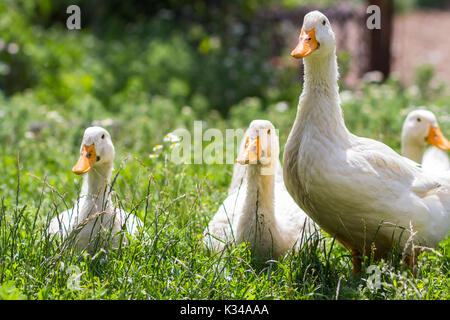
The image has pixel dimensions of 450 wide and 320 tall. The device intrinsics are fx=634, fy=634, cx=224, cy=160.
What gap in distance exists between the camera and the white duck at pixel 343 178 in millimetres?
3266

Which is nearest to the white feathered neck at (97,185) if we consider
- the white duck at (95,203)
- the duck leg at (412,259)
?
the white duck at (95,203)

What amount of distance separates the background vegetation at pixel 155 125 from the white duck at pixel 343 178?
0.17 meters

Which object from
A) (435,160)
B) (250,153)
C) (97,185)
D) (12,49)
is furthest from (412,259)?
(12,49)

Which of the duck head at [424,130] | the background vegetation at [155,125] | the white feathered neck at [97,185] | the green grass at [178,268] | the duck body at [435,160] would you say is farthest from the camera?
the duck body at [435,160]

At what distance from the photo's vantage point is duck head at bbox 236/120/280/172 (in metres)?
3.68

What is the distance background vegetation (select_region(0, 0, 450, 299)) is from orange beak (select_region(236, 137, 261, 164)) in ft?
1.22

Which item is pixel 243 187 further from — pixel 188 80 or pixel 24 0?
pixel 24 0

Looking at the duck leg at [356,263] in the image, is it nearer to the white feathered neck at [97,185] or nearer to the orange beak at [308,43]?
the orange beak at [308,43]

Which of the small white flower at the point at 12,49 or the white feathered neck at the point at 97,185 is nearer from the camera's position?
the white feathered neck at the point at 97,185

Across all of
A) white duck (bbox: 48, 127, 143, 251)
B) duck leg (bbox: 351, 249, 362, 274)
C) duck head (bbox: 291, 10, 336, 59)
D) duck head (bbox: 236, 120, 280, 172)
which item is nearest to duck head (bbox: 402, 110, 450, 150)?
duck head (bbox: 236, 120, 280, 172)

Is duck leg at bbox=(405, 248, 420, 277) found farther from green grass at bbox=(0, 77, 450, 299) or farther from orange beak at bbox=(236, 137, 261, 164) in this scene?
orange beak at bbox=(236, 137, 261, 164)
